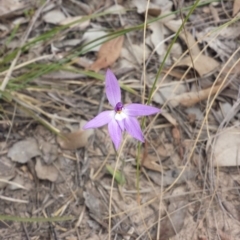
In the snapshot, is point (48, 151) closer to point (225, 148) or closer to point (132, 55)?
point (132, 55)

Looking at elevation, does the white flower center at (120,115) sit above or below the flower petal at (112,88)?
below

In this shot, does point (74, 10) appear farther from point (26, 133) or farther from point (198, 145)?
point (198, 145)

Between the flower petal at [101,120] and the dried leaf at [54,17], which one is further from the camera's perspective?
the dried leaf at [54,17]

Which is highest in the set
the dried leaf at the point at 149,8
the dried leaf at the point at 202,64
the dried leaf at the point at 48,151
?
the dried leaf at the point at 149,8

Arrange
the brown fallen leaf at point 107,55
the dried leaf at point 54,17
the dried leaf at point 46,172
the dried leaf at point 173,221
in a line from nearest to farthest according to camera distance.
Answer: the dried leaf at point 173,221 → the dried leaf at point 46,172 → the brown fallen leaf at point 107,55 → the dried leaf at point 54,17

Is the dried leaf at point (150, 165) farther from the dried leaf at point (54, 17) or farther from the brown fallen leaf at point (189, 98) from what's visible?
the dried leaf at point (54, 17)

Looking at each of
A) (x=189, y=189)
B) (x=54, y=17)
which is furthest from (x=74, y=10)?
(x=189, y=189)

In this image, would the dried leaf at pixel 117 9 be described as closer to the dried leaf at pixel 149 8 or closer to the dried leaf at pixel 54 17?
the dried leaf at pixel 149 8

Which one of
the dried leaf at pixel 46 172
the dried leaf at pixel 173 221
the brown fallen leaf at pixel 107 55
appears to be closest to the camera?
the dried leaf at pixel 173 221

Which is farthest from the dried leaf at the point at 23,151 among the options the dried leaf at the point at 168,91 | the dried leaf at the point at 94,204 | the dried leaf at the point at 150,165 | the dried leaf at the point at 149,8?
the dried leaf at the point at 149,8
